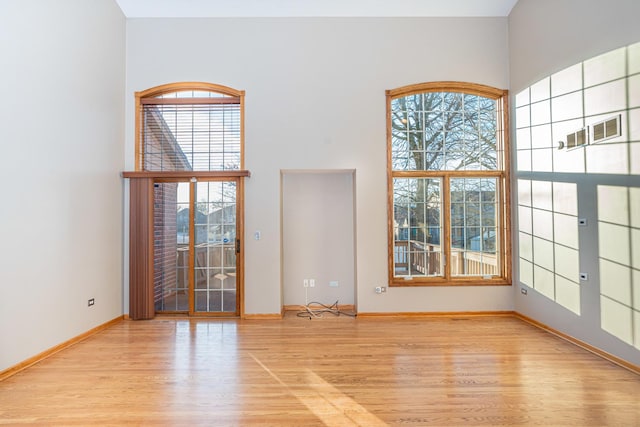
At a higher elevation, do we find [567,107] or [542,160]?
[567,107]

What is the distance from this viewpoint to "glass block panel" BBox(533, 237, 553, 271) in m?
4.02

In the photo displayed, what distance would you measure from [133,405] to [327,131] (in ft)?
12.5

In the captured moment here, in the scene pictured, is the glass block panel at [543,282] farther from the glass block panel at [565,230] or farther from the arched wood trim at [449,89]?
the arched wood trim at [449,89]

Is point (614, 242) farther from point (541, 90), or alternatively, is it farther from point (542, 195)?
point (541, 90)

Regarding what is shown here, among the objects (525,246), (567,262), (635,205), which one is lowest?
(567,262)

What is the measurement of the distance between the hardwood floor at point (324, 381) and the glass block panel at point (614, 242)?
3.37 ft

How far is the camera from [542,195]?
13.6ft

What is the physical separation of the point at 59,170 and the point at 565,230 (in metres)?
5.72

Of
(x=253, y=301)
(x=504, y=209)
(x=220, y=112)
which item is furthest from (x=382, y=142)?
(x=253, y=301)

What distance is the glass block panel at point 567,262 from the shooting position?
3609 millimetres

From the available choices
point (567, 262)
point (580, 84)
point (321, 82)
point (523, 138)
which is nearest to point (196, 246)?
point (321, 82)

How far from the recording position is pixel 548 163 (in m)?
4.04

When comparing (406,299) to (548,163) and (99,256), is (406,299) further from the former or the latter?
(99,256)

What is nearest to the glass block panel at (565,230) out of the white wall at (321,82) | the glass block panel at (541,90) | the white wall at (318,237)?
the white wall at (321,82)
